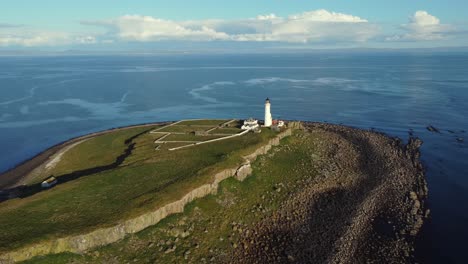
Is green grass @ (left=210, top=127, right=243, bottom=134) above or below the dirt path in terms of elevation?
above

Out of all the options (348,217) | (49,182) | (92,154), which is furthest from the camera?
(92,154)

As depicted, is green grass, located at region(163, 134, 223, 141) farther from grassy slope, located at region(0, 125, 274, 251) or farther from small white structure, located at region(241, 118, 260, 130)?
small white structure, located at region(241, 118, 260, 130)

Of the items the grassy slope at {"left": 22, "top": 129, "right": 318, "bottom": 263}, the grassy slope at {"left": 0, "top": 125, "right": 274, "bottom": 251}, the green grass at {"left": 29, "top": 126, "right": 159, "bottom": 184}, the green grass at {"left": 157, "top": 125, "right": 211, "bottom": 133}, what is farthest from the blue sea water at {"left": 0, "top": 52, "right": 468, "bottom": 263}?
the green grass at {"left": 157, "top": 125, "right": 211, "bottom": 133}

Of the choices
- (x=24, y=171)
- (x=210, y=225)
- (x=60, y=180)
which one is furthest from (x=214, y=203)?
→ (x=24, y=171)

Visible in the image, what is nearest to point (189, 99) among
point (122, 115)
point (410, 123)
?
point (122, 115)

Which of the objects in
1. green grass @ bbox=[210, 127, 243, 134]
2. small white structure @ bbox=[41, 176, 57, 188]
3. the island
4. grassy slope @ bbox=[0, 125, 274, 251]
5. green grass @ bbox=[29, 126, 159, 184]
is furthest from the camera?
green grass @ bbox=[210, 127, 243, 134]

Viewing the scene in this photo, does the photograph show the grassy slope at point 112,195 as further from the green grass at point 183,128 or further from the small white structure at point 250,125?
the green grass at point 183,128

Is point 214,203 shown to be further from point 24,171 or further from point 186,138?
point 24,171

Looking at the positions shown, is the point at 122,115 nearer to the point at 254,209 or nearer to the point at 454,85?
the point at 254,209
